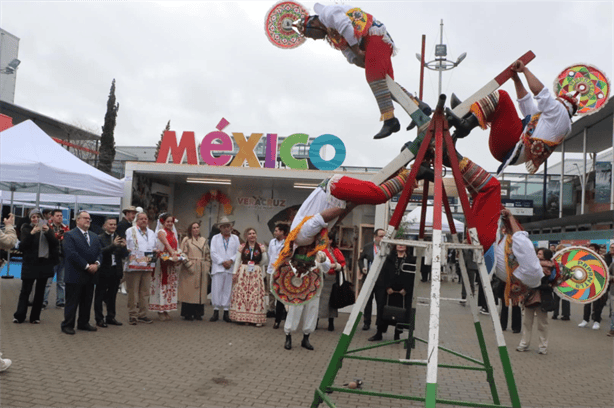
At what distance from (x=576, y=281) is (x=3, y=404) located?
188 inches

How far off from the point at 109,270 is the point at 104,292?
556 millimetres

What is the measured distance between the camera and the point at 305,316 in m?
7.64

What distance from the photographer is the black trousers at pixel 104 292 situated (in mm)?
8343

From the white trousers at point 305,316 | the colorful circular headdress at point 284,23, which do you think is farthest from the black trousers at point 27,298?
the colorful circular headdress at point 284,23

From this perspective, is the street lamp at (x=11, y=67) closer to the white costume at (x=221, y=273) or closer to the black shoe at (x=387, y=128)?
the white costume at (x=221, y=273)

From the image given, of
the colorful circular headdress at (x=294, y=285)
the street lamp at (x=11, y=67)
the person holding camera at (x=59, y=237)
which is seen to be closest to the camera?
the colorful circular headdress at (x=294, y=285)

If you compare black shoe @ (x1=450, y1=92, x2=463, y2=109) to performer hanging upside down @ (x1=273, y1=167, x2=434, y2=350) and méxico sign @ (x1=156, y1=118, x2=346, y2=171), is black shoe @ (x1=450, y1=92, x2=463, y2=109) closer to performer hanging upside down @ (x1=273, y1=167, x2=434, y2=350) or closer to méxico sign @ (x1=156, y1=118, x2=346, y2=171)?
performer hanging upside down @ (x1=273, y1=167, x2=434, y2=350)

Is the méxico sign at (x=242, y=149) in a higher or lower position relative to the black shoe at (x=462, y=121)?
higher

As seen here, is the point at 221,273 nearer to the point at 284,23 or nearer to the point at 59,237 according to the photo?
the point at 59,237

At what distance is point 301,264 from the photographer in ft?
12.4

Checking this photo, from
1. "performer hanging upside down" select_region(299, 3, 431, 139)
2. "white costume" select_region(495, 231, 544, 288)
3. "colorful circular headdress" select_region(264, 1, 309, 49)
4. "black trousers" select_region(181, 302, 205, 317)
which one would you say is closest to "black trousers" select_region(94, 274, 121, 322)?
"black trousers" select_region(181, 302, 205, 317)

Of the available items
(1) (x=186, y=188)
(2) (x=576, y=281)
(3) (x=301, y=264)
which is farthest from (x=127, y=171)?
(2) (x=576, y=281)

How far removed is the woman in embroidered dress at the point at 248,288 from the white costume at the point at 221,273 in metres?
0.28

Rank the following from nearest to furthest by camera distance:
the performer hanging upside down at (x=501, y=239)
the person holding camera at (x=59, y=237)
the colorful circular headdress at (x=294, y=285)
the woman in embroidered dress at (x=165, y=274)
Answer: the performer hanging upside down at (x=501, y=239)
the colorful circular headdress at (x=294, y=285)
the woman in embroidered dress at (x=165, y=274)
the person holding camera at (x=59, y=237)
